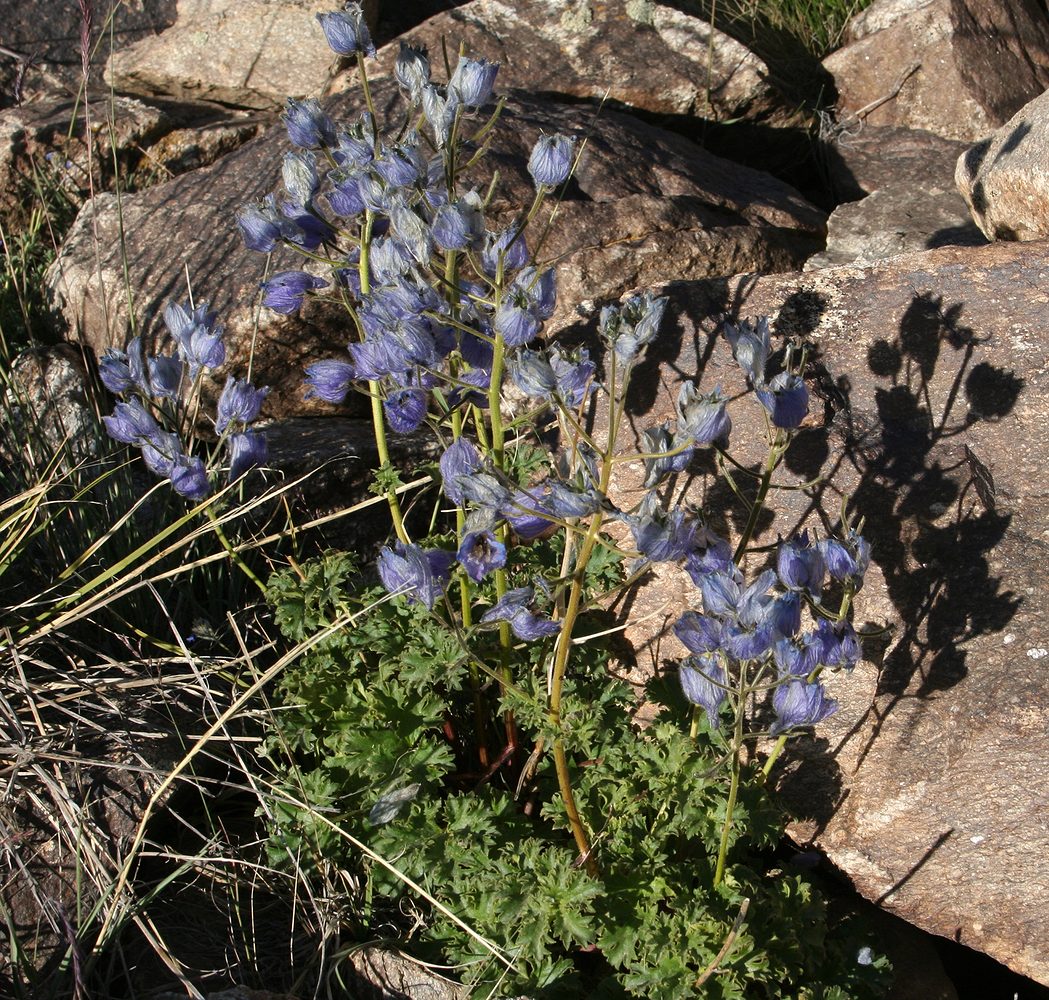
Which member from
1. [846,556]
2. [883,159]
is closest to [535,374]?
[846,556]

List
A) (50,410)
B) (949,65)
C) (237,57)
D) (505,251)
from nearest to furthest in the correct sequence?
(505,251) < (50,410) < (949,65) < (237,57)

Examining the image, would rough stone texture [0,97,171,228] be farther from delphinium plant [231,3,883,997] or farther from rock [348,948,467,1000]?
rock [348,948,467,1000]

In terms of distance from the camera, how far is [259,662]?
11.0 feet

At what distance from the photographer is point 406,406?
244 centimetres

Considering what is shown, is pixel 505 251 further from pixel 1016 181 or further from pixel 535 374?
pixel 1016 181

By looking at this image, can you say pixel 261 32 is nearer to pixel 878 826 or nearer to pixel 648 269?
pixel 648 269

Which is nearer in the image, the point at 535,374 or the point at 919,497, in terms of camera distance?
the point at 535,374

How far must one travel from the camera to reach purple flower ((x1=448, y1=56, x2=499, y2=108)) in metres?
2.34

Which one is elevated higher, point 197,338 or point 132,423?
point 197,338

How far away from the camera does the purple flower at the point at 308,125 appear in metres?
2.60

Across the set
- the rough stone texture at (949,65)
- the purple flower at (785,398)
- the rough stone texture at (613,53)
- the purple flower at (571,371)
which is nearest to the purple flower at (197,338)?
the purple flower at (571,371)

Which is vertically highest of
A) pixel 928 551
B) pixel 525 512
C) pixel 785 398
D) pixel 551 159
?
pixel 551 159

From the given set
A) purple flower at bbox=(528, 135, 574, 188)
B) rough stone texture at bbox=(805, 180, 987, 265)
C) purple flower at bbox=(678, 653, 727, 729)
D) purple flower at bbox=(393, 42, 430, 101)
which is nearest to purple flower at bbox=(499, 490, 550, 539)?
purple flower at bbox=(678, 653, 727, 729)

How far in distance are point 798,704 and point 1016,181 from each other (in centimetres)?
254
